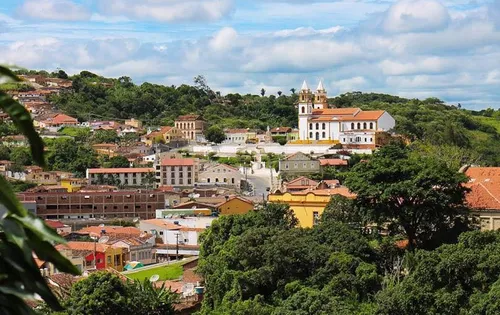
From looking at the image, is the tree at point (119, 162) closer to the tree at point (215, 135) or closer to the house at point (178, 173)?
the house at point (178, 173)

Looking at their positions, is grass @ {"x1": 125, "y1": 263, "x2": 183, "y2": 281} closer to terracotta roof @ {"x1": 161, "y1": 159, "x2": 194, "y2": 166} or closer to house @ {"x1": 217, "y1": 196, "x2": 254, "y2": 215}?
house @ {"x1": 217, "y1": 196, "x2": 254, "y2": 215}

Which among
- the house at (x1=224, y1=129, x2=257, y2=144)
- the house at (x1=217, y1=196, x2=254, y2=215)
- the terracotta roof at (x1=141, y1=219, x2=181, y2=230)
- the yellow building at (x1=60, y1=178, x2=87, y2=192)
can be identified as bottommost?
the terracotta roof at (x1=141, y1=219, x2=181, y2=230)

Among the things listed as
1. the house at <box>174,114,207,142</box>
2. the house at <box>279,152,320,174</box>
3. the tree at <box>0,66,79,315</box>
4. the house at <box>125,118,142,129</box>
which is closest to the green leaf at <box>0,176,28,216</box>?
the tree at <box>0,66,79,315</box>

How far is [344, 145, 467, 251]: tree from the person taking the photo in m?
21.8

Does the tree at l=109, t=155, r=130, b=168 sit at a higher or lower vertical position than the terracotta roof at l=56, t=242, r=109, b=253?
higher

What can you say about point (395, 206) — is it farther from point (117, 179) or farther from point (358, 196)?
point (117, 179)

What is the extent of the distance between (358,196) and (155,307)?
5.54m

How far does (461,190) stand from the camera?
2209 cm

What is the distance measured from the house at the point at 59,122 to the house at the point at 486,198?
5456 centimetres

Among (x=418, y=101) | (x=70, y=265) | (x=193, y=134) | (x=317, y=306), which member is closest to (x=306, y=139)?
(x=193, y=134)

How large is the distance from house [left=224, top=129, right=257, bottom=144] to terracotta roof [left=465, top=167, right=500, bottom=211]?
47753 millimetres

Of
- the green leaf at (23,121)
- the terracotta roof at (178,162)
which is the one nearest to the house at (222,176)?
the terracotta roof at (178,162)

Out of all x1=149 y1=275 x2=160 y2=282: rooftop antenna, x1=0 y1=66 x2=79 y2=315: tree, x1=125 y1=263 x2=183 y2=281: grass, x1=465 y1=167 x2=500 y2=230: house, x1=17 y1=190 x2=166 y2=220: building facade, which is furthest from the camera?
x1=17 y1=190 x2=166 y2=220: building facade

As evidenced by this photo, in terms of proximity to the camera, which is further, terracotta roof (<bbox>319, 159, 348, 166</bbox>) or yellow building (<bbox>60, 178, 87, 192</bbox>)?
terracotta roof (<bbox>319, 159, 348, 166</bbox>)
